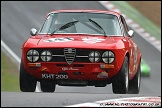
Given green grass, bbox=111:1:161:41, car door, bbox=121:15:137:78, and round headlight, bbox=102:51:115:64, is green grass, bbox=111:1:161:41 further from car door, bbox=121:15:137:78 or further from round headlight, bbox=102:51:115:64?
round headlight, bbox=102:51:115:64

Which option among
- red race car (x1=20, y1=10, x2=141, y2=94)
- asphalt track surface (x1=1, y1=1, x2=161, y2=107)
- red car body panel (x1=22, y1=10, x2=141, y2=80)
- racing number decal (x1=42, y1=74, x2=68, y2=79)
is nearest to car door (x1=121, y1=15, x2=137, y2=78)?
red race car (x1=20, y1=10, x2=141, y2=94)

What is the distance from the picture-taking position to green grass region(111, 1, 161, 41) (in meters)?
32.4

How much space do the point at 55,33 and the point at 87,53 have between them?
121 cm

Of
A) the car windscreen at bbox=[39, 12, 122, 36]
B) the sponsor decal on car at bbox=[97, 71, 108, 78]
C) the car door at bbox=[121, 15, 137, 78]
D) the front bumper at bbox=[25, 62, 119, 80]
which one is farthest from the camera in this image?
the car windscreen at bbox=[39, 12, 122, 36]

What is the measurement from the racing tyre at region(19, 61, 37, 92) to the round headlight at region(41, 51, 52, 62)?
1.35 ft

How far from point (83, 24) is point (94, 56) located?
4.43ft

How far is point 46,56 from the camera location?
11070 millimetres

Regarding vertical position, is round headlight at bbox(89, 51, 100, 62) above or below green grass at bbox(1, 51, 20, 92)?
above

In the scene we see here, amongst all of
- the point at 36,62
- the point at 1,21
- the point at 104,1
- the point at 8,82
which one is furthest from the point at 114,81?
the point at 104,1

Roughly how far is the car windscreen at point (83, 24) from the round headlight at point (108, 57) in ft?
3.58

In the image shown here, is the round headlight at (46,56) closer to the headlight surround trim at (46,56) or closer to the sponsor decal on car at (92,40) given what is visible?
the headlight surround trim at (46,56)

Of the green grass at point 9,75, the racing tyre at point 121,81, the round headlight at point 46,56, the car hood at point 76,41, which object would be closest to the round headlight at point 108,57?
the car hood at point 76,41

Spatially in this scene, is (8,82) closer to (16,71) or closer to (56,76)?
(16,71)

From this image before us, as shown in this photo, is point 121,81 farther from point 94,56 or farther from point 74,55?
point 74,55
